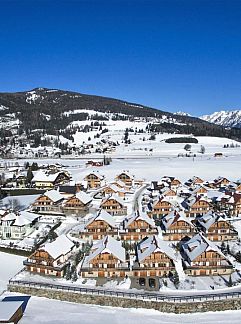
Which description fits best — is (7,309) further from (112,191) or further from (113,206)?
(112,191)

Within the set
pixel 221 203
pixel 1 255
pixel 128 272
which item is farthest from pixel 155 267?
pixel 221 203

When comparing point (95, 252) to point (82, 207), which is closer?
point (95, 252)

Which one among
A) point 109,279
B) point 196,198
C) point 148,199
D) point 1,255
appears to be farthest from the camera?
point 148,199

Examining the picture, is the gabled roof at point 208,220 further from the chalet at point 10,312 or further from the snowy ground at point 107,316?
the chalet at point 10,312

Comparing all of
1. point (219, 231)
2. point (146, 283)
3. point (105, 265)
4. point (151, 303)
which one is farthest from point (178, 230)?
point (151, 303)

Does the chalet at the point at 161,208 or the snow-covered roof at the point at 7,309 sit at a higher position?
the chalet at the point at 161,208

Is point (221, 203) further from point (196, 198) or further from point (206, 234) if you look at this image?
point (206, 234)

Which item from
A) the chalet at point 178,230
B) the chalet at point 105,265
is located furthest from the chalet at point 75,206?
the chalet at point 105,265
